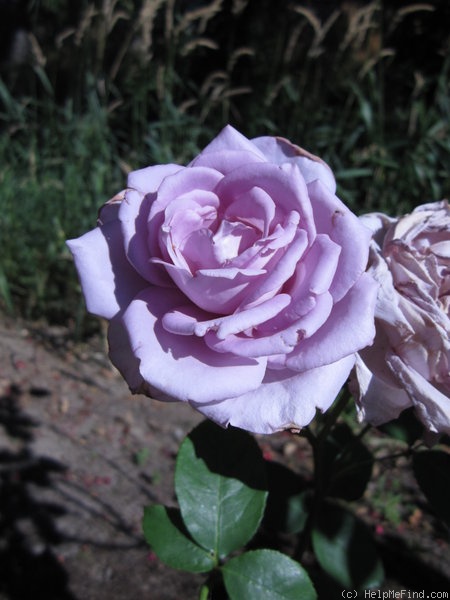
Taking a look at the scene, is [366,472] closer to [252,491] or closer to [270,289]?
[252,491]

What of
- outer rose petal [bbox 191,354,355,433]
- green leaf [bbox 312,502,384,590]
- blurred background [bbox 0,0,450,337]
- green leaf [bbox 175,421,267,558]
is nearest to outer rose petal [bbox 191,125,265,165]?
outer rose petal [bbox 191,354,355,433]

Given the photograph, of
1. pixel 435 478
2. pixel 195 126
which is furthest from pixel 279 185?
pixel 195 126

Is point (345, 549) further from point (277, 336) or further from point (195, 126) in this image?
point (195, 126)

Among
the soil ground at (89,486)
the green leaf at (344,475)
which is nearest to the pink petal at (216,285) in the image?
the green leaf at (344,475)

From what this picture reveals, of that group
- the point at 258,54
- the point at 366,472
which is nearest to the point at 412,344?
the point at 366,472

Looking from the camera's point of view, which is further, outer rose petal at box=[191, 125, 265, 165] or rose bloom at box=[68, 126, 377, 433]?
outer rose petal at box=[191, 125, 265, 165]

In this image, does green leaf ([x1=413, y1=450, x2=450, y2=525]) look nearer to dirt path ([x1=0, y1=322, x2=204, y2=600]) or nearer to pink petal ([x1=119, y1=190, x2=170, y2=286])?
pink petal ([x1=119, y1=190, x2=170, y2=286])

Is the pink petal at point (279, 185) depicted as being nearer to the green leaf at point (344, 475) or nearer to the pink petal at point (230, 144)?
the pink petal at point (230, 144)
